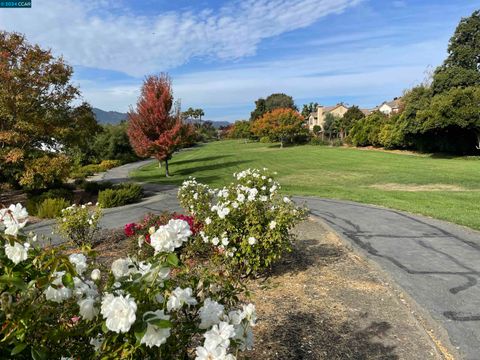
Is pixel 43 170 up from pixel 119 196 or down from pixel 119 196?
up

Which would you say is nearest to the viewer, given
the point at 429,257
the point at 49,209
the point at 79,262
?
the point at 79,262

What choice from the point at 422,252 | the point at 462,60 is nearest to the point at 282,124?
the point at 462,60

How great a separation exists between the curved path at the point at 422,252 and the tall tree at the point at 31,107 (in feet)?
10.8

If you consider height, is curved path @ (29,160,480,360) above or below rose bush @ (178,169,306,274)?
below

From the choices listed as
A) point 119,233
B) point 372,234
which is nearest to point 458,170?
point 372,234

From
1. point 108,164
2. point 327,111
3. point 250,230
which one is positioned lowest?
point 108,164

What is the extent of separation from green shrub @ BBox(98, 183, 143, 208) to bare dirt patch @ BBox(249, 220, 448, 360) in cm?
786

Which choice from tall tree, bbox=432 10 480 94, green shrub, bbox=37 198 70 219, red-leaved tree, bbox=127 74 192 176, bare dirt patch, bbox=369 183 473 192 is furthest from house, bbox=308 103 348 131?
green shrub, bbox=37 198 70 219

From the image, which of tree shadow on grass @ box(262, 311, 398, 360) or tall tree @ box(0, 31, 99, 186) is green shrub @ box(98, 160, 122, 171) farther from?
tree shadow on grass @ box(262, 311, 398, 360)

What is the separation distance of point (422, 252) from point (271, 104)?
76147 millimetres

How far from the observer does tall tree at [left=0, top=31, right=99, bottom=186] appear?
1147 centimetres

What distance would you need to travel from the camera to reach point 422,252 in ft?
21.5

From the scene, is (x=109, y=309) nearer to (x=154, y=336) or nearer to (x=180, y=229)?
(x=154, y=336)

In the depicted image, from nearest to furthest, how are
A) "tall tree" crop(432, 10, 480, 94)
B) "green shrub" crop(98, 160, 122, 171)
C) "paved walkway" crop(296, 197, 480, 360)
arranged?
"paved walkway" crop(296, 197, 480, 360) → "green shrub" crop(98, 160, 122, 171) → "tall tree" crop(432, 10, 480, 94)
